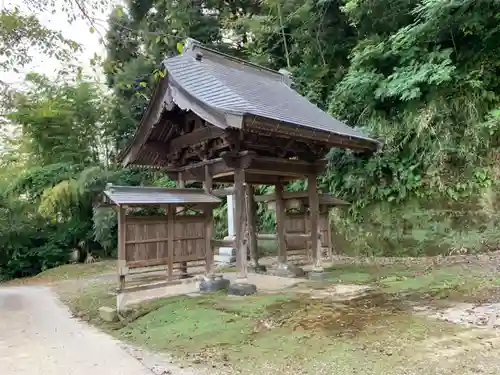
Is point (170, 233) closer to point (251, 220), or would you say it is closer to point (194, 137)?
point (194, 137)

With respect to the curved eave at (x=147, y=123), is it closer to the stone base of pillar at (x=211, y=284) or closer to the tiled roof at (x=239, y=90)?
the tiled roof at (x=239, y=90)

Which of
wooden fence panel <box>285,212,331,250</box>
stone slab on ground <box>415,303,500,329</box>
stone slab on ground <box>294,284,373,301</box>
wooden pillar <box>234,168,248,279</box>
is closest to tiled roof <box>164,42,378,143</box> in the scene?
wooden pillar <box>234,168,248,279</box>

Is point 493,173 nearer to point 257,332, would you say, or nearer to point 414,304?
point 414,304

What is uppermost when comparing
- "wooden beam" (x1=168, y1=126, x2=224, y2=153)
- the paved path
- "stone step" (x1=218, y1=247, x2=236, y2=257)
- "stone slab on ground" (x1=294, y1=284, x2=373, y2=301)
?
"wooden beam" (x1=168, y1=126, x2=224, y2=153)

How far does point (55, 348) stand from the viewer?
4.56 meters

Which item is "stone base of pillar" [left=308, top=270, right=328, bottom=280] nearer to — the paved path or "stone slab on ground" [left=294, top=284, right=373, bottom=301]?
"stone slab on ground" [left=294, top=284, right=373, bottom=301]

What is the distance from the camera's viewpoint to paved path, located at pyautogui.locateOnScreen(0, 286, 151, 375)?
3787 millimetres

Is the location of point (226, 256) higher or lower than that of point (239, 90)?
lower

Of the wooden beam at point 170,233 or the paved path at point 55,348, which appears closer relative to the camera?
the paved path at point 55,348

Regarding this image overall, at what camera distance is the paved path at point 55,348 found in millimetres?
3787

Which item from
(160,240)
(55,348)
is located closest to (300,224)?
(160,240)

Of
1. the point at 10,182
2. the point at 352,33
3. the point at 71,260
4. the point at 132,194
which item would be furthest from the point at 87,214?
the point at 352,33

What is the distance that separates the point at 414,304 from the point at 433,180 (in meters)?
4.67

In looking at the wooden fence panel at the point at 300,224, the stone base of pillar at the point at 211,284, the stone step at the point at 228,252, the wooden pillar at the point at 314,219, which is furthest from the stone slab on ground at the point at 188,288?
the stone step at the point at 228,252
